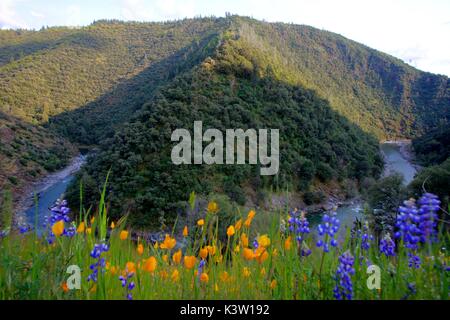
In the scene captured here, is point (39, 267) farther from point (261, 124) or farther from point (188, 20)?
point (188, 20)

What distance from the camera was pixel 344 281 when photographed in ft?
4.29

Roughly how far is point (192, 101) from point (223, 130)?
4.97 m

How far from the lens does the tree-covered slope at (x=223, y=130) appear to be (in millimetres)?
29578

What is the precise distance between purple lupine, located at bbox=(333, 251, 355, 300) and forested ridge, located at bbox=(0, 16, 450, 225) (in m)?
0.56

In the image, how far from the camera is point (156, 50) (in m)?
93.2

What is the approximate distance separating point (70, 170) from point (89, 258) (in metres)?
48.6

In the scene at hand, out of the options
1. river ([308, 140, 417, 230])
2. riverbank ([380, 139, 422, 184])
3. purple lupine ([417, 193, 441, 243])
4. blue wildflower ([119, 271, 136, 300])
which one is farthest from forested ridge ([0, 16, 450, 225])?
→ river ([308, 140, 417, 230])

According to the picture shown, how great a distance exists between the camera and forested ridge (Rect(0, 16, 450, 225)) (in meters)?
32.0

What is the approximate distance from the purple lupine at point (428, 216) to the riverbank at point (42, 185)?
32.5m

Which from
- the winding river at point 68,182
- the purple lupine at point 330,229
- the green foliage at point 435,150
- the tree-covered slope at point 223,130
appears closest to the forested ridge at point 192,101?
the tree-covered slope at point 223,130

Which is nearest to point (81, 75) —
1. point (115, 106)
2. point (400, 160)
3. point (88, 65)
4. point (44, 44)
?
point (88, 65)

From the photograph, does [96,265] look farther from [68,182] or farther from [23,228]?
[68,182]

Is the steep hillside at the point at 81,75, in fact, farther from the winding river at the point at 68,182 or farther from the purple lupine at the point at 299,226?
the purple lupine at the point at 299,226

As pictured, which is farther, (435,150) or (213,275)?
(435,150)
